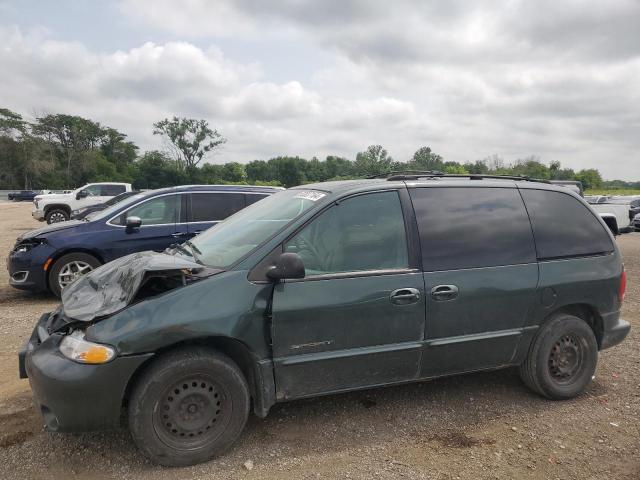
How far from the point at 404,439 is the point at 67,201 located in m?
19.8

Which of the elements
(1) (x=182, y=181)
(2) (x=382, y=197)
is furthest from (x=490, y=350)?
(1) (x=182, y=181)

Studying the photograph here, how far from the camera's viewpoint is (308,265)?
323 cm

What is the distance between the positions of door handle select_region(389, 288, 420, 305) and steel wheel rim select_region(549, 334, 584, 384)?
141 cm

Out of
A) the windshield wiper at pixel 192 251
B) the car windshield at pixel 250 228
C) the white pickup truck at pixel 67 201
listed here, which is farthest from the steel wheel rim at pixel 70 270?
the white pickup truck at pixel 67 201

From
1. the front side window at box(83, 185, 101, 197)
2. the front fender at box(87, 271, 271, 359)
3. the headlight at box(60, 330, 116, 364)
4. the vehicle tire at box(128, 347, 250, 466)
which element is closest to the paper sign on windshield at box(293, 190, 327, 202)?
the front fender at box(87, 271, 271, 359)

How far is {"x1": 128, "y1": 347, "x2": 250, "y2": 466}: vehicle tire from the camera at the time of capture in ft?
9.25

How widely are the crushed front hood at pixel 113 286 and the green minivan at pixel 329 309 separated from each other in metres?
0.01

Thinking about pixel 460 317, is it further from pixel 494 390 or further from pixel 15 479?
Answer: pixel 15 479

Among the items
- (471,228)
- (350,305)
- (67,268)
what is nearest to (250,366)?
(350,305)

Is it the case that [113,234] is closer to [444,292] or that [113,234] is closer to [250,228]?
[250,228]

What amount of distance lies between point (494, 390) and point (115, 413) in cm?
300

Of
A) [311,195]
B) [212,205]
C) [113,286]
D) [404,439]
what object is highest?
[311,195]

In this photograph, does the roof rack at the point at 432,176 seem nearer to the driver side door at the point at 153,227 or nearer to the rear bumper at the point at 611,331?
the rear bumper at the point at 611,331

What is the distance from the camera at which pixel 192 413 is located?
2.93 meters
